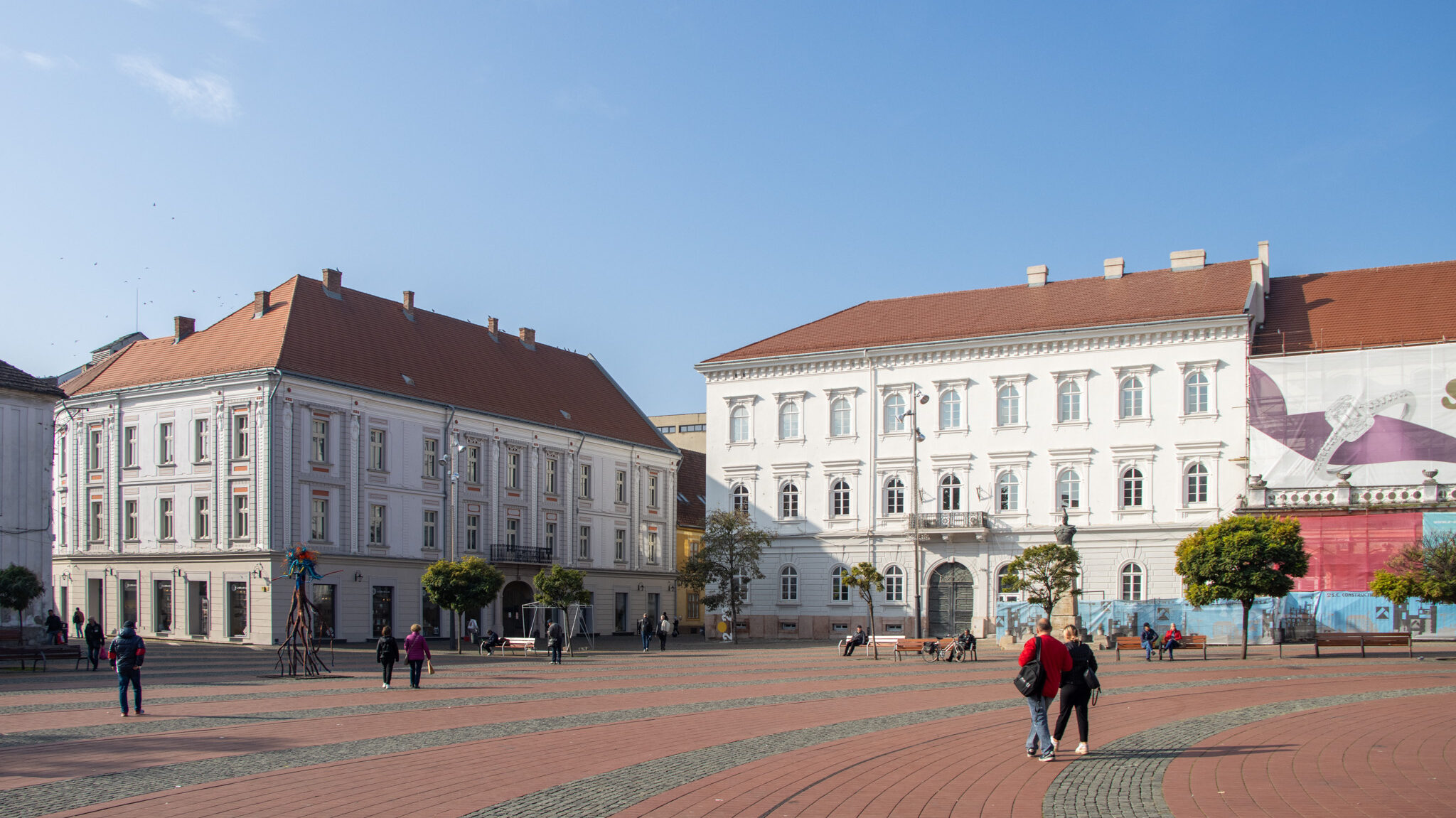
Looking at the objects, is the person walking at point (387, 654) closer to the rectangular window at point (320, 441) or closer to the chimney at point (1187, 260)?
the rectangular window at point (320, 441)

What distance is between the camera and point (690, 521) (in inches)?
3004

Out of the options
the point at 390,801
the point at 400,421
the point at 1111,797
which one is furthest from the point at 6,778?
the point at 400,421

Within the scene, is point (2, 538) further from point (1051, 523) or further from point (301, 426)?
point (1051, 523)

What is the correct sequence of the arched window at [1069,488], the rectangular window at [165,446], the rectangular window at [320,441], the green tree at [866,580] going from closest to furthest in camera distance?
the green tree at [866,580]
the rectangular window at [320,441]
the rectangular window at [165,446]
the arched window at [1069,488]

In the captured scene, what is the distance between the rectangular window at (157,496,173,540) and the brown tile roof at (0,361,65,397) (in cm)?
1338

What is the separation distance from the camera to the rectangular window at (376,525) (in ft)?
172

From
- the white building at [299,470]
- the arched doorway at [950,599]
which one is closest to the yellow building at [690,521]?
the white building at [299,470]

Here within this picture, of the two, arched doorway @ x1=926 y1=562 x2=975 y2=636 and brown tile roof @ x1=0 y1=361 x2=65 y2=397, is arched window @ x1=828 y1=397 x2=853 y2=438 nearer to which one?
arched doorway @ x1=926 y1=562 x2=975 y2=636

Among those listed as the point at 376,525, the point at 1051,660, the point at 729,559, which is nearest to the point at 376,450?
the point at 376,525

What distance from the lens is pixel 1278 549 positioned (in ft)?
117

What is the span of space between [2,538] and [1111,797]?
34925mm

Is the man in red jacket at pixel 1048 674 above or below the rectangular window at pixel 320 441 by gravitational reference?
below

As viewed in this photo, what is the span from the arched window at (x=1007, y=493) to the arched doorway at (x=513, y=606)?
73.2 ft

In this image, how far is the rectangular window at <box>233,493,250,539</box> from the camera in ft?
159
